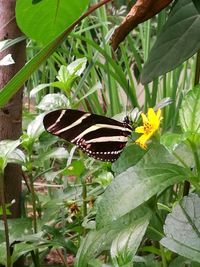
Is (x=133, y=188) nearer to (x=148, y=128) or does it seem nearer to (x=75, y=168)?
(x=148, y=128)

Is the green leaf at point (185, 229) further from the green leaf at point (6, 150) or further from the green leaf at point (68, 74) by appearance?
the green leaf at point (68, 74)

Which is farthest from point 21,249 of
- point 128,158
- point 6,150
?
point 128,158

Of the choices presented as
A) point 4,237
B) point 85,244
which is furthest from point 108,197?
point 4,237

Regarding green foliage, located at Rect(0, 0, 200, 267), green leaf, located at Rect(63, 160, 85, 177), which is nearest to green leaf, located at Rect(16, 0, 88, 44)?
green foliage, located at Rect(0, 0, 200, 267)

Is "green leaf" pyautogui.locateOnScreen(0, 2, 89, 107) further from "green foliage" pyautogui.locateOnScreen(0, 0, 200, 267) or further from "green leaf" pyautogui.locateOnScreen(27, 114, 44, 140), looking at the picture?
"green leaf" pyautogui.locateOnScreen(27, 114, 44, 140)

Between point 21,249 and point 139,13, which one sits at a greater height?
point 139,13

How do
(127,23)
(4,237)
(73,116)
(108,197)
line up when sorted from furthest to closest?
1. (4,237)
2. (73,116)
3. (127,23)
4. (108,197)

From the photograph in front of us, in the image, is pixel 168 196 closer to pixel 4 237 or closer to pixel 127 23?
pixel 4 237
